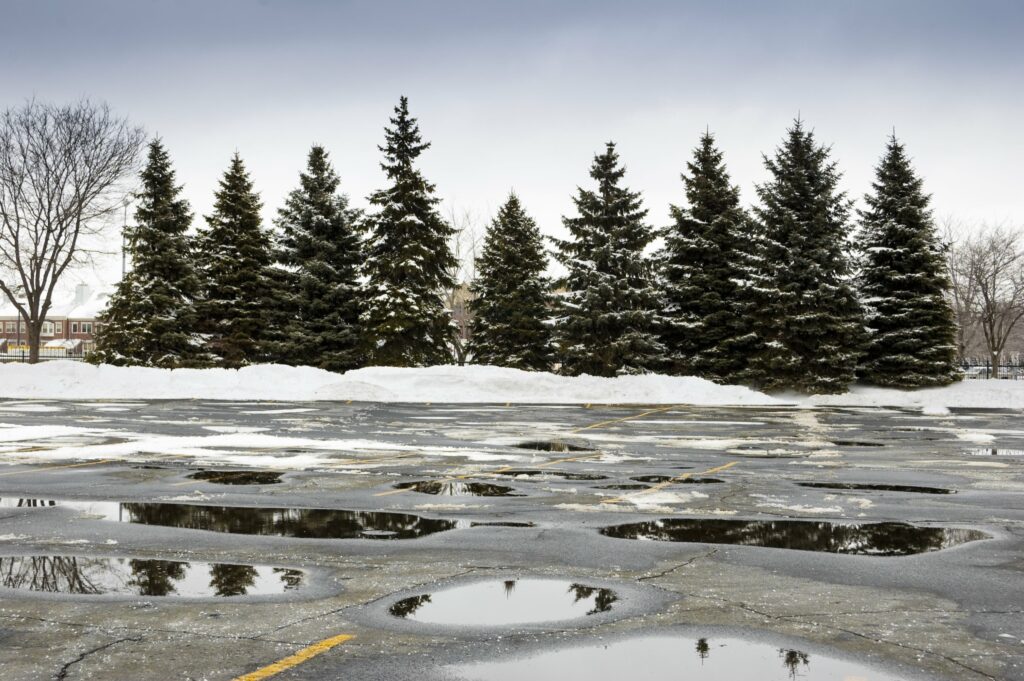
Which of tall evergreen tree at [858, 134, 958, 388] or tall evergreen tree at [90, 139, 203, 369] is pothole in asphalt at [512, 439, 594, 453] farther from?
tall evergreen tree at [90, 139, 203, 369]

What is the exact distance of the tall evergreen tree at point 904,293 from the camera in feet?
127

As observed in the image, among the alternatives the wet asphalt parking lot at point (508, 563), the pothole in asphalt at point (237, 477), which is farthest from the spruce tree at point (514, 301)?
the pothole in asphalt at point (237, 477)

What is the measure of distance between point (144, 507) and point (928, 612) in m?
8.14

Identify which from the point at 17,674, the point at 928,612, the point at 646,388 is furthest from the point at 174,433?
the point at 646,388

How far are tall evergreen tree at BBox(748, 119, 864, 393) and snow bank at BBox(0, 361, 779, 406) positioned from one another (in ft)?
15.9

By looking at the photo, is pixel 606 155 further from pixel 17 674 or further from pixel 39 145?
pixel 17 674

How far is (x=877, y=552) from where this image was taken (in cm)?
802

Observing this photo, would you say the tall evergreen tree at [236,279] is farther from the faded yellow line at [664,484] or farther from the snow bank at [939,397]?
the faded yellow line at [664,484]

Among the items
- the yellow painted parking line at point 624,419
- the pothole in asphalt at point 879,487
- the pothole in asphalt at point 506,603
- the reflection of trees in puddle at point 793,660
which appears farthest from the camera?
the yellow painted parking line at point 624,419

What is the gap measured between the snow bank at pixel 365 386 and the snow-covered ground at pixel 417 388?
37 millimetres

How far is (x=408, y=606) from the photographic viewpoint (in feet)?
20.4

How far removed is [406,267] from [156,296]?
41.9 ft

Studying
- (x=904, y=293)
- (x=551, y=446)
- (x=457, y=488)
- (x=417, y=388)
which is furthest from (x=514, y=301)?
(x=457, y=488)

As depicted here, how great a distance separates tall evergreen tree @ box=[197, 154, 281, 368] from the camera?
157 feet
